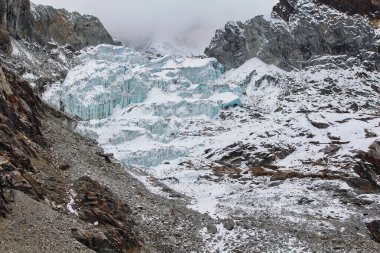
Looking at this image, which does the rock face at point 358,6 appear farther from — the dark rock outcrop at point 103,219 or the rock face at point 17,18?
the dark rock outcrop at point 103,219

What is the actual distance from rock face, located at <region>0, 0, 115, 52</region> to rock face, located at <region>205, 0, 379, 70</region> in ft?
123

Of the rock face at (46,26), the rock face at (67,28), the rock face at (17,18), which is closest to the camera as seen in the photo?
the rock face at (17,18)

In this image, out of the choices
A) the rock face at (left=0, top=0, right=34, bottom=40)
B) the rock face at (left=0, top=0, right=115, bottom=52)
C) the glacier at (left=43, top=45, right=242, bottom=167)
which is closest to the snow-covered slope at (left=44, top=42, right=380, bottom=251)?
the glacier at (left=43, top=45, right=242, bottom=167)

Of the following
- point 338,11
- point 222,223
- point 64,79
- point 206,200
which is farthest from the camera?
point 338,11

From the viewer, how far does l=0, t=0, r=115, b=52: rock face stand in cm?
10194

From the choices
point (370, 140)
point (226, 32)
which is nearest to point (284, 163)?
point (370, 140)

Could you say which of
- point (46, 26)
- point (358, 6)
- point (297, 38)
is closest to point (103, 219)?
point (46, 26)

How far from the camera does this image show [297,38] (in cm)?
14962

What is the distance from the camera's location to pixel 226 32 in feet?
523

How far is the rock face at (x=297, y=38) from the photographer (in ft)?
475

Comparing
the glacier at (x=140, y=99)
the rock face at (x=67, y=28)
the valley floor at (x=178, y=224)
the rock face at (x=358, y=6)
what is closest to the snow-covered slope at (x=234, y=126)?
the glacier at (x=140, y=99)

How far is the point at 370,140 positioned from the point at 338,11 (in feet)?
312

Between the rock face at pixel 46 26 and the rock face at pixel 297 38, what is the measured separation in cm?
3764

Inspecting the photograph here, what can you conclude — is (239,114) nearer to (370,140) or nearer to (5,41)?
(370,140)
